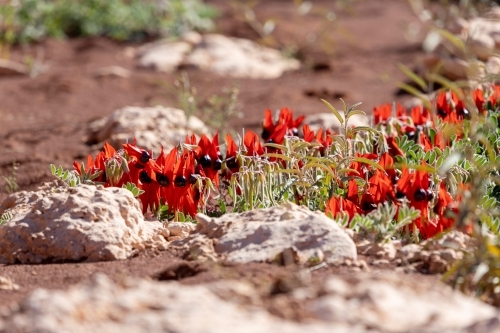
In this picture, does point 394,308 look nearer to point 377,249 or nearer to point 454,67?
point 377,249

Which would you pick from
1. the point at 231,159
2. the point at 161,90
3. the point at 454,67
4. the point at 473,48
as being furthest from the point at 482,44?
the point at 231,159

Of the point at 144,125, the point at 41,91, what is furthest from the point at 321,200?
the point at 41,91

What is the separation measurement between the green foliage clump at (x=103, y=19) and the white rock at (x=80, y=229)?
23.9 ft

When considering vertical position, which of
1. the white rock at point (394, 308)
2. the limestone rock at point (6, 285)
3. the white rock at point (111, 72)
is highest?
the white rock at point (394, 308)

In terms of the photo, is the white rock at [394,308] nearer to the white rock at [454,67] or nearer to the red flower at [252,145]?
the red flower at [252,145]

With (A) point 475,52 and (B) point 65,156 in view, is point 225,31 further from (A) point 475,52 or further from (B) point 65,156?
(B) point 65,156

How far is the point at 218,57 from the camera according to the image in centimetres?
981

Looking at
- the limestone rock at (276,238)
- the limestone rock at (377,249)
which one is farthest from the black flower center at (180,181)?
the limestone rock at (377,249)

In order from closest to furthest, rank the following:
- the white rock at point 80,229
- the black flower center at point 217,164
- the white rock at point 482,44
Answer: the white rock at point 80,229
the black flower center at point 217,164
the white rock at point 482,44

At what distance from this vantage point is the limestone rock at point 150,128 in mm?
5891

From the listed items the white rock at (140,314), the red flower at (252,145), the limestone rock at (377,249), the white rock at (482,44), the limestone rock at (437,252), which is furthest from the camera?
the white rock at (482,44)

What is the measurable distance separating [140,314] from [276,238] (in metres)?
1.15

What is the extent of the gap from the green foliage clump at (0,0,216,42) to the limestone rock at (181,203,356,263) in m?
7.57

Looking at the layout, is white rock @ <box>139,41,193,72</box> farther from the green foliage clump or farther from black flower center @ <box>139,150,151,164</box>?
black flower center @ <box>139,150,151,164</box>
